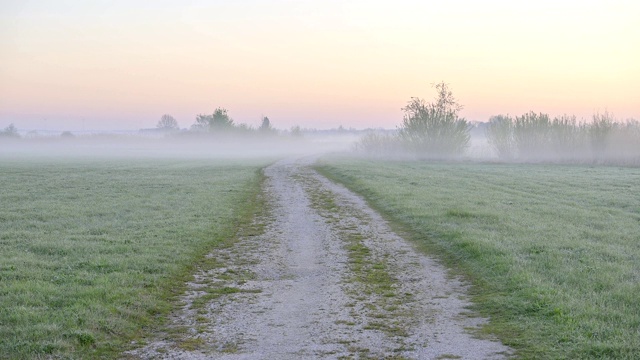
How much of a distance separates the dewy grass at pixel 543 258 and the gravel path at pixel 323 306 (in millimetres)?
597

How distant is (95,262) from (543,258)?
846cm

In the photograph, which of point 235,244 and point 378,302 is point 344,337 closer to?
point 378,302

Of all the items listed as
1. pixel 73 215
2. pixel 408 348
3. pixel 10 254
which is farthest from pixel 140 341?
pixel 73 215

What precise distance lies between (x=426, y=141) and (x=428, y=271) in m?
58.8

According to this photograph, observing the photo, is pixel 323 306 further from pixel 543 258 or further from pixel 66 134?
pixel 66 134

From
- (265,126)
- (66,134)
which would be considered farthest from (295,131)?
(66,134)

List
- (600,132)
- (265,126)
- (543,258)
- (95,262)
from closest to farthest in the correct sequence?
(95,262), (543,258), (600,132), (265,126)

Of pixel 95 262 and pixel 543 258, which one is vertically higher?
pixel 95 262

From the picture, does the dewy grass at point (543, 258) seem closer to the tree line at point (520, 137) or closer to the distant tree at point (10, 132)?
the tree line at point (520, 137)

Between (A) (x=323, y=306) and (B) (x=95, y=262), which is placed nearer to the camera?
(A) (x=323, y=306)

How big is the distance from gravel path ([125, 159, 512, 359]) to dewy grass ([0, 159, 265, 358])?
23.8 inches

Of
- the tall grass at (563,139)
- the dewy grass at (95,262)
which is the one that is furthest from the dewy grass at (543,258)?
the tall grass at (563,139)

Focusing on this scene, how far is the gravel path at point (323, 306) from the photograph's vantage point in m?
6.36

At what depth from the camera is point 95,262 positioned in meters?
10.4
